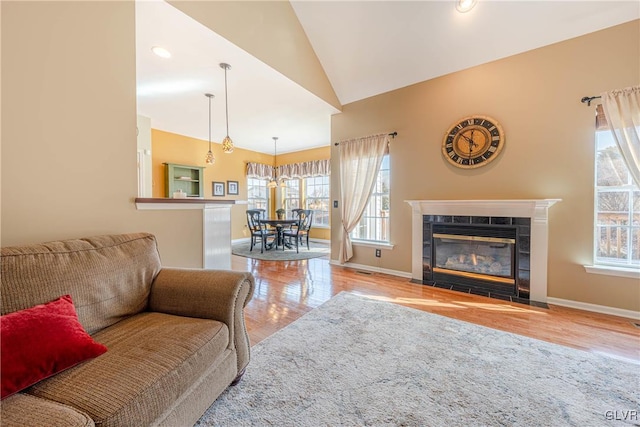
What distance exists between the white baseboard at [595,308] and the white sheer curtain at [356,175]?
2.52m

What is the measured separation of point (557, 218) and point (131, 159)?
13.6 feet

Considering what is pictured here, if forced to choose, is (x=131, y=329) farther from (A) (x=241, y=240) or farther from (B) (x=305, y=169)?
(B) (x=305, y=169)

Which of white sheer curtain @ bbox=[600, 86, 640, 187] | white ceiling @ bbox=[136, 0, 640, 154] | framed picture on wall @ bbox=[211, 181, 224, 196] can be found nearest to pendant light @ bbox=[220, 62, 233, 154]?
white ceiling @ bbox=[136, 0, 640, 154]

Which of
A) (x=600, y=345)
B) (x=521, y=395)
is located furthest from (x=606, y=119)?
(x=521, y=395)

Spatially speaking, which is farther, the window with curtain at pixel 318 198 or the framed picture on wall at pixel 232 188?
the window with curtain at pixel 318 198

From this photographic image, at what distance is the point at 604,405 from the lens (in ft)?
4.39

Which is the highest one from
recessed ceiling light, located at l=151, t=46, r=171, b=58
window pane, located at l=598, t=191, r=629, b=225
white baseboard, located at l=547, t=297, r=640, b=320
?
recessed ceiling light, located at l=151, t=46, r=171, b=58

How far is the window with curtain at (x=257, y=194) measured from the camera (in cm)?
731

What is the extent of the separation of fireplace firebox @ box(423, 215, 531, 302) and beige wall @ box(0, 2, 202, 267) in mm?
3346

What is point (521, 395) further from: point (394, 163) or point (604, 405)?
point (394, 163)

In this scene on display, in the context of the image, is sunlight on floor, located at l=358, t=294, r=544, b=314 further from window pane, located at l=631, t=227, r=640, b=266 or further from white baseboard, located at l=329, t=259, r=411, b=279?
window pane, located at l=631, t=227, r=640, b=266

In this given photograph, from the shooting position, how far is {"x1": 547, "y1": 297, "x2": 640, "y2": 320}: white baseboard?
7.72 feet

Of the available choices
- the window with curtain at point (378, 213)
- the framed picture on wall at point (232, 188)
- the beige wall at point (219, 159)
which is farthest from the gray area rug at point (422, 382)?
the framed picture on wall at point (232, 188)

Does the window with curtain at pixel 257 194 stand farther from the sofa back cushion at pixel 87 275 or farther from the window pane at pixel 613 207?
the window pane at pixel 613 207
